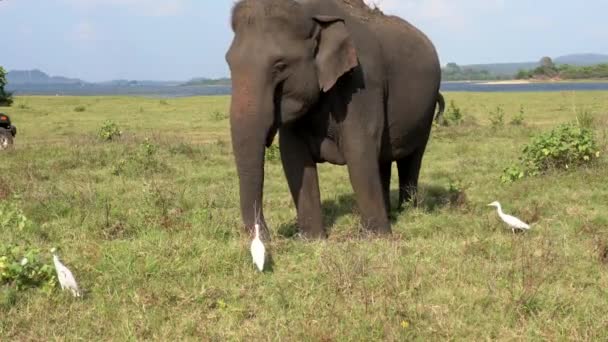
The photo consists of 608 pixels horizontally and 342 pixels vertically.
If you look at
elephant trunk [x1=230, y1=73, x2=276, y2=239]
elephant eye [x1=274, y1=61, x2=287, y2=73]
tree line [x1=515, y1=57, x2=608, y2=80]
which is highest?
elephant eye [x1=274, y1=61, x2=287, y2=73]

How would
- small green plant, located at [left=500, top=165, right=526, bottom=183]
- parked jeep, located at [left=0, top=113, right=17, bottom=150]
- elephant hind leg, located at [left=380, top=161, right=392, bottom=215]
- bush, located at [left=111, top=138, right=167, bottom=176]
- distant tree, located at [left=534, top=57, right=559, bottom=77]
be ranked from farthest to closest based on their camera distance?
distant tree, located at [left=534, top=57, right=559, bottom=77] < parked jeep, located at [left=0, top=113, right=17, bottom=150] < bush, located at [left=111, top=138, right=167, bottom=176] < small green plant, located at [left=500, top=165, right=526, bottom=183] < elephant hind leg, located at [left=380, top=161, right=392, bottom=215]

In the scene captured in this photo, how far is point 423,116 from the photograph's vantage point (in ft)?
25.8

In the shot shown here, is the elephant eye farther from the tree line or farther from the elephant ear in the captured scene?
the tree line

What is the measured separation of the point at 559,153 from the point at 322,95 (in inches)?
204

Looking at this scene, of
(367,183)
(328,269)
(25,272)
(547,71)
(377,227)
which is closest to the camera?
(25,272)

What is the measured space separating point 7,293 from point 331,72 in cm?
325

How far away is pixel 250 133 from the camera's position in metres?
5.74

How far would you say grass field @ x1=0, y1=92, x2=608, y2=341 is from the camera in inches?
167

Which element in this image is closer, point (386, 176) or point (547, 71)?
point (386, 176)

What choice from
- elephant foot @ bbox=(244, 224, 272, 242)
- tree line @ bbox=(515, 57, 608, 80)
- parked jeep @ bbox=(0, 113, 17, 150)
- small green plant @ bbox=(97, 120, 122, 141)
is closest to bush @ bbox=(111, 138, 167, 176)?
small green plant @ bbox=(97, 120, 122, 141)

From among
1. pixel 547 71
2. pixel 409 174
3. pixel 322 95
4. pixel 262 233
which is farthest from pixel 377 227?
pixel 547 71

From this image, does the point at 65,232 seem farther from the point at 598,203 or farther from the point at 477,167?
the point at 477,167

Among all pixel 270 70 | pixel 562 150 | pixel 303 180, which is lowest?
pixel 562 150

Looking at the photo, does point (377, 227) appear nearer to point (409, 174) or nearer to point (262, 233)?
point (262, 233)
